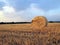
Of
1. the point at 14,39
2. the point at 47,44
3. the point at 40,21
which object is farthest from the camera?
the point at 40,21

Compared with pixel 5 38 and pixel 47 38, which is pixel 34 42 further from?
pixel 5 38

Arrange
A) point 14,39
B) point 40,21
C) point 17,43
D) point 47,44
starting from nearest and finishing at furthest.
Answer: point 47,44, point 17,43, point 14,39, point 40,21

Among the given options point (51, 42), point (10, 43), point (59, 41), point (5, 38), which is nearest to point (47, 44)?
point (51, 42)

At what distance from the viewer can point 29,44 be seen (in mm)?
5285

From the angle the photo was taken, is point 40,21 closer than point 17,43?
No

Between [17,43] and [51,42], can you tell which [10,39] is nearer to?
[17,43]

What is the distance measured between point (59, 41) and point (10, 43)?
1353 millimetres

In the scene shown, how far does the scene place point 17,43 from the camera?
222 inches

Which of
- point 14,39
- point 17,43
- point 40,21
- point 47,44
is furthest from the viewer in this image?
point 40,21

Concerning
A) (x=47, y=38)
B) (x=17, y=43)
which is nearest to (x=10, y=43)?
(x=17, y=43)

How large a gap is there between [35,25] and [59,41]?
5104 millimetres

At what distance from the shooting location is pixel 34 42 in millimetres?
5441

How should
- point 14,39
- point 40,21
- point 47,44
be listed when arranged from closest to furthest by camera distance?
point 47,44 < point 14,39 < point 40,21

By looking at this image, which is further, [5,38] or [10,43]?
[5,38]
